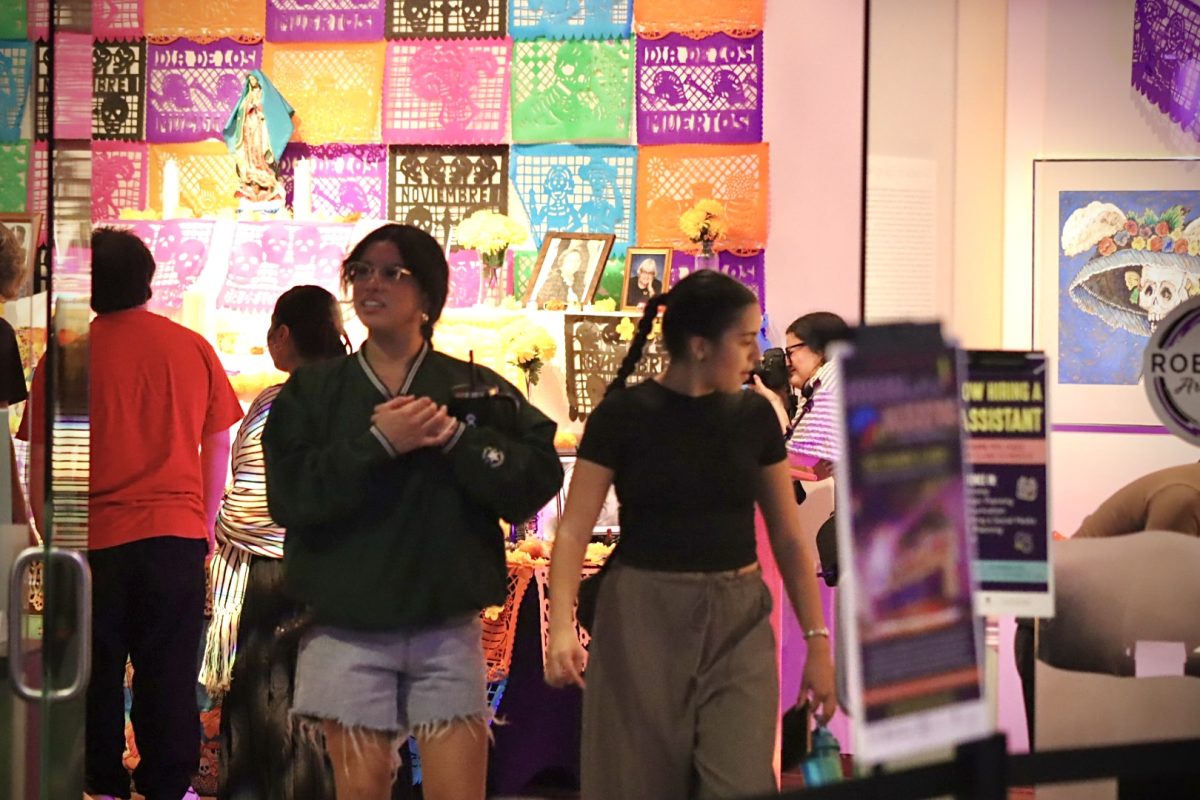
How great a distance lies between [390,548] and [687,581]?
540 mm

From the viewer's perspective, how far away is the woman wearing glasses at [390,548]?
2715 millimetres

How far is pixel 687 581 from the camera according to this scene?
8.89 ft

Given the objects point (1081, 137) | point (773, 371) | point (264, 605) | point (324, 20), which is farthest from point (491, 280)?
point (1081, 137)

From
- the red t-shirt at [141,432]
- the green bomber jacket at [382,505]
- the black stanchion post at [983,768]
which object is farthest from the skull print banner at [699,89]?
the black stanchion post at [983,768]

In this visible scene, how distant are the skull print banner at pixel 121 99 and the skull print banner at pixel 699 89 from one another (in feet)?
6.55

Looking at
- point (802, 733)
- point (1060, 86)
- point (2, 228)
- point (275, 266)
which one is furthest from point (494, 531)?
point (275, 266)

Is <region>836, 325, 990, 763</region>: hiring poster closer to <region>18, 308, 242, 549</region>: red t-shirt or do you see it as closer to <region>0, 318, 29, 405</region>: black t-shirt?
<region>0, 318, 29, 405</region>: black t-shirt

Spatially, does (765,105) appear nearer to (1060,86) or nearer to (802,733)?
(1060,86)

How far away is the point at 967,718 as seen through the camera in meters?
1.58

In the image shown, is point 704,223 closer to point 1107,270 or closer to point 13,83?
point 1107,270

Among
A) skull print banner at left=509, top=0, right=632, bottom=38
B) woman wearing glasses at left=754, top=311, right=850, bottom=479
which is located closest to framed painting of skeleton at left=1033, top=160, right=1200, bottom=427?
woman wearing glasses at left=754, top=311, right=850, bottom=479

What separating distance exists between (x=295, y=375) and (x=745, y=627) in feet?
3.21

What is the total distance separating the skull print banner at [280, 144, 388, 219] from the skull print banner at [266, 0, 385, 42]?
438 mm

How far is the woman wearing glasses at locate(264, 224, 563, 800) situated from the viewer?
8.91ft
